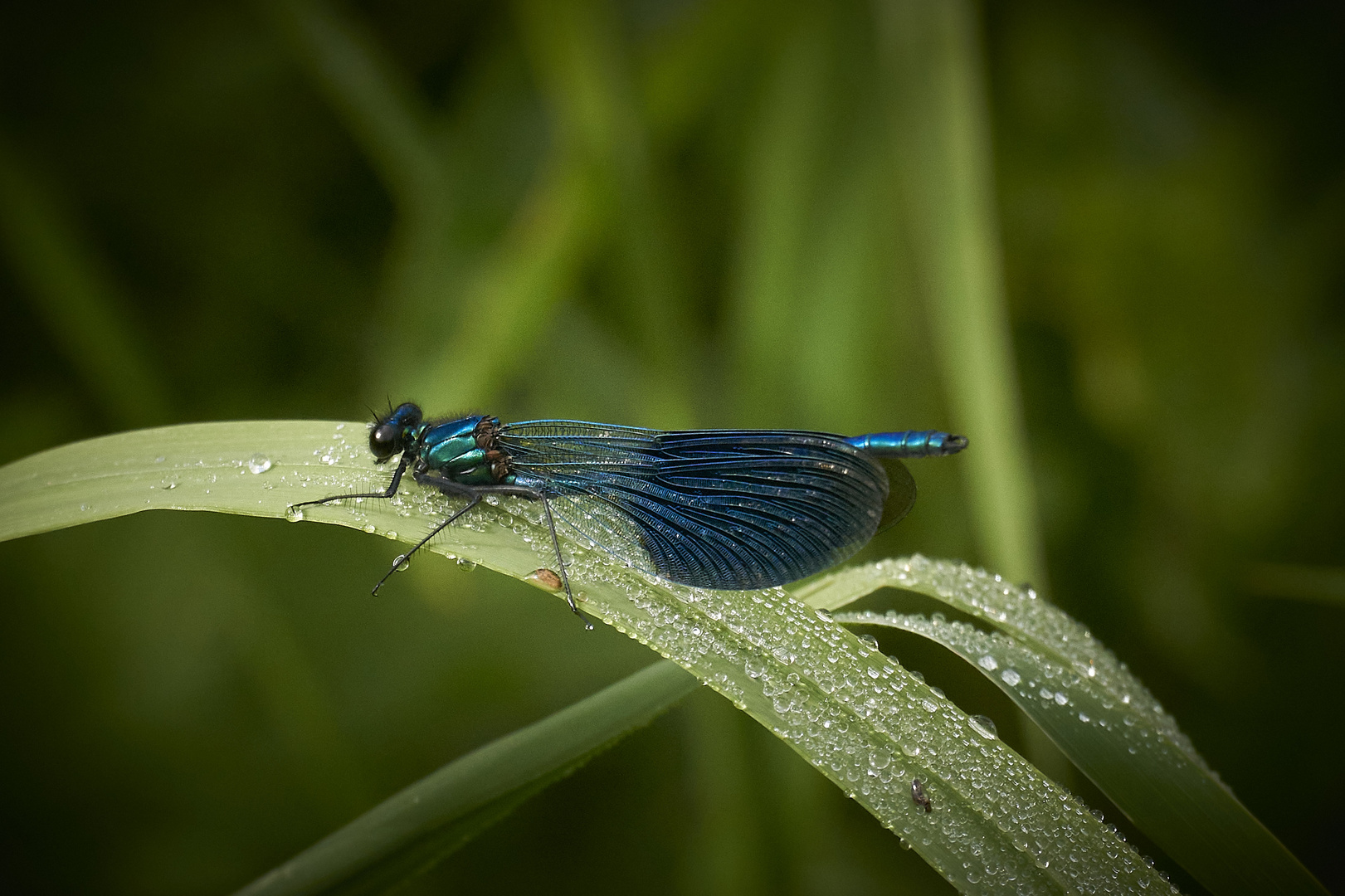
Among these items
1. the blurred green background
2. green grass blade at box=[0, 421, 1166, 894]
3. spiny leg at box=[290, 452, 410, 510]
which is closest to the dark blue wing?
green grass blade at box=[0, 421, 1166, 894]

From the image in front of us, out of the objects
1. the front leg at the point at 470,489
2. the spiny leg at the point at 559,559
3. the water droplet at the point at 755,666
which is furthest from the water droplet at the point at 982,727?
the front leg at the point at 470,489

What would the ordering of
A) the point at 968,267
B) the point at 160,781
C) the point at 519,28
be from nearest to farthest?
the point at 968,267 < the point at 519,28 < the point at 160,781

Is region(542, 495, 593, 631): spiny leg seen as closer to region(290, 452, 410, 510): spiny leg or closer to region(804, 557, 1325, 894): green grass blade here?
region(290, 452, 410, 510): spiny leg

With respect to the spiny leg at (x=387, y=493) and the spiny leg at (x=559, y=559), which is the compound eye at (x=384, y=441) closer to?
the spiny leg at (x=387, y=493)

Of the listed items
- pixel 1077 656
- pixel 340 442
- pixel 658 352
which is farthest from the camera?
pixel 658 352

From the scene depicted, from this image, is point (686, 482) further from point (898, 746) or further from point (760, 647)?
point (898, 746)

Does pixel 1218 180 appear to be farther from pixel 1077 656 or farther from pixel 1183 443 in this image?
pixel 1077 656

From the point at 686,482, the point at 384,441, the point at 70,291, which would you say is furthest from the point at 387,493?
the point at 70,291

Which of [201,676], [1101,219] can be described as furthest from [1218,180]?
[201,676]
